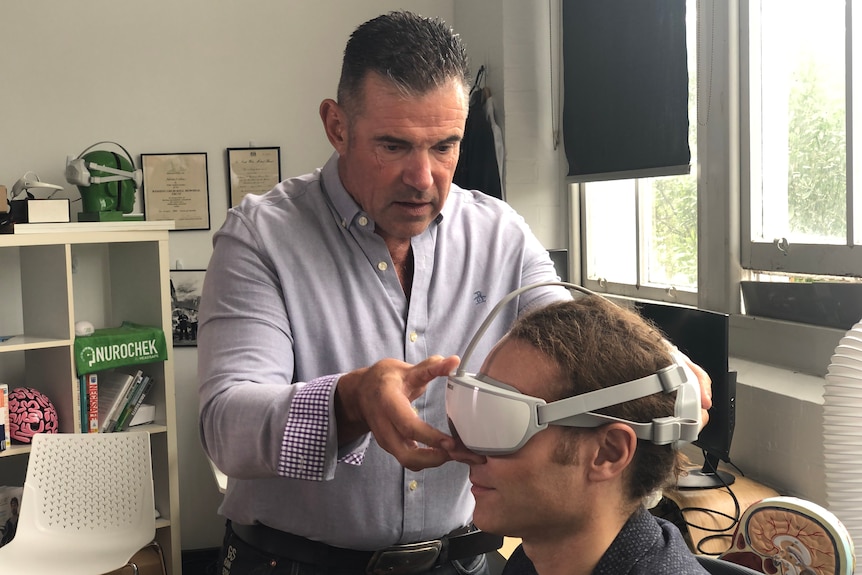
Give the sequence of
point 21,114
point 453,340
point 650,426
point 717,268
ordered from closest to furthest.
→ point 650,426, point 453,340, point 717,268, point 21,114

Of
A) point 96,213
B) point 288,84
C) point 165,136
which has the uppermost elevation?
point 288,84

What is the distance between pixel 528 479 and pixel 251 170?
329cm

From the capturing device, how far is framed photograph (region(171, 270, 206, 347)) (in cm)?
411

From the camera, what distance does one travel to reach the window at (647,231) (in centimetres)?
308

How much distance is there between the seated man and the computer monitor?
3.40 feet

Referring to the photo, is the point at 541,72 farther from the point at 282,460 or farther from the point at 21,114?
the point at 282,460

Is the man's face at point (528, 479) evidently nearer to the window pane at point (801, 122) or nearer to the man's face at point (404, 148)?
the man's face at point (404, 148)

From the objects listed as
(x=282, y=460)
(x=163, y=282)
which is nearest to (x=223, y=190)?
(x=163, y=282)

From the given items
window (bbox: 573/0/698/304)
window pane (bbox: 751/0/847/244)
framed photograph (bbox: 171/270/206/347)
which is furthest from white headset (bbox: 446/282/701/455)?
framed photograph (bbox: 171/270/206/347)

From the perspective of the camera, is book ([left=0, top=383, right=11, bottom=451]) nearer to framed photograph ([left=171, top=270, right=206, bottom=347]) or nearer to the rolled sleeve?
framed photograph ([left=171, top=270, right=206, bottom=347])

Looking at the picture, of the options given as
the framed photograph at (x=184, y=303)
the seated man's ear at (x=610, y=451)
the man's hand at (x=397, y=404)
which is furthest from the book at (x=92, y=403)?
the seated man's ear at (x=610, y=451)

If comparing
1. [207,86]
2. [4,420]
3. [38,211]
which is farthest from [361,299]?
[207,86]

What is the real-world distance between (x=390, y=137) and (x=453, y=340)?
418mm

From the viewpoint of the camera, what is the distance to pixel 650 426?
1.13 metres
